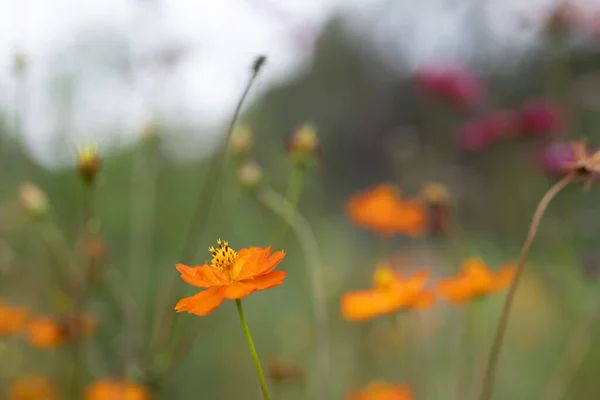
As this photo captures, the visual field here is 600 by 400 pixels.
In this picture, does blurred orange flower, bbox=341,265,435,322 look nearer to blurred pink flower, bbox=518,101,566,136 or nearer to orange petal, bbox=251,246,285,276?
orange petal, bbox=251,246,285,276

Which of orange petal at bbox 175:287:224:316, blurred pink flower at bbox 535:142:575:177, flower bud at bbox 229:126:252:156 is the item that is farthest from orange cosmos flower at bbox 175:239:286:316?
blurred pink flower at bbox 535:142:575:177

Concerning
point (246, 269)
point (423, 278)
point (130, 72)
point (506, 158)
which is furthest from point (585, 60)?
point (246, 269)

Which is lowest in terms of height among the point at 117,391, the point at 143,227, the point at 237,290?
the point at 237,290

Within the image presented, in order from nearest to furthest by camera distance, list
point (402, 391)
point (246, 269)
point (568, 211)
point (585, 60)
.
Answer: point (246, 269) → point (402, 391) → point (568, 211) → point (585, 60)

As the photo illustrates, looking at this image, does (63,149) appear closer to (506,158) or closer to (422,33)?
(506,158)

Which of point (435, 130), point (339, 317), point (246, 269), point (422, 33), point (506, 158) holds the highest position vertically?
point (422, 33)

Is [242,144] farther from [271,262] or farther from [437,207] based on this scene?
[271,262]

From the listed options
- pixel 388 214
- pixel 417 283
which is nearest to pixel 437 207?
pixel 388 214
